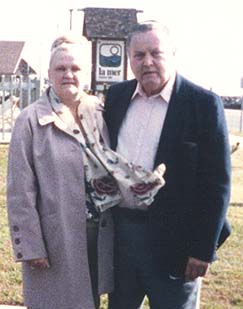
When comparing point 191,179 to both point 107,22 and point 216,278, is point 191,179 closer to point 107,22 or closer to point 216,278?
point 216,278

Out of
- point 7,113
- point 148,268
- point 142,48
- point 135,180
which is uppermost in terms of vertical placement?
point 142,48

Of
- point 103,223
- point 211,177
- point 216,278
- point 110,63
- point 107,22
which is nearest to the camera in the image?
point 211,177

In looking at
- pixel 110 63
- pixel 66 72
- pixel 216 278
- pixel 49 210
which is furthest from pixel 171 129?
pixel 110 63

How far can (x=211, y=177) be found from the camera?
9.73 ft

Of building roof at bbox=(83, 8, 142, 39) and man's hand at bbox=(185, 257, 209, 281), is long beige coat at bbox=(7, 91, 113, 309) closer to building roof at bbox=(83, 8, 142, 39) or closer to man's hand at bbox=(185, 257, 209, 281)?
man's hand at bbox=(185, 257, 209, 281)

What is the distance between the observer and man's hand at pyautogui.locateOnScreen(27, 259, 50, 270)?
10.2 feet

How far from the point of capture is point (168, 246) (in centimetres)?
308

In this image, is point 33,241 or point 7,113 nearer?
point 33,241

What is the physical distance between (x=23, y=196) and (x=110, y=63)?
15.4 meters

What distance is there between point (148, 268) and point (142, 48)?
1007 millimetres

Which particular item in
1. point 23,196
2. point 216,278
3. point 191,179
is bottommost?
point 216,278

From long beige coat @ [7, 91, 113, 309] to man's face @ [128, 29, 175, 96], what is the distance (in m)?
0.43

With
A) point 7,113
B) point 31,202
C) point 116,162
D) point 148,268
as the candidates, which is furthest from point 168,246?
point 7,113

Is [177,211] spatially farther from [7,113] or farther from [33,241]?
[7,113]
